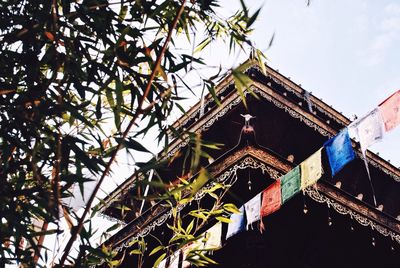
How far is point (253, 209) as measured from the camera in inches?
210

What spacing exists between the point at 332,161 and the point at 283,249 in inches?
61.4

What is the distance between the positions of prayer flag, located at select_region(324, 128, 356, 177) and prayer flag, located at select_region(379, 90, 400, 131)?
1.70 feet

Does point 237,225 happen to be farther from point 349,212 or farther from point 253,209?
point 349,212

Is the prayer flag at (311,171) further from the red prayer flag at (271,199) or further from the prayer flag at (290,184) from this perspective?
the red prayer flag at (271,199)

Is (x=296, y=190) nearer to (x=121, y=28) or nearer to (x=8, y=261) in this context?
(x=121, y=28)

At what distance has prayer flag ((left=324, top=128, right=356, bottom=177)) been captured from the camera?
5.18 meters

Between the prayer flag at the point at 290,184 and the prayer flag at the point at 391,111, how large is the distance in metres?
1.20

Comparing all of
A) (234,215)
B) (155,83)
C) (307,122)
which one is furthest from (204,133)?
(155,83)

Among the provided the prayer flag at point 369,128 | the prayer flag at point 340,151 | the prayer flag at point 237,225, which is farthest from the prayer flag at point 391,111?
the prayer flag at point 237,225

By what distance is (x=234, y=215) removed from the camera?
573cm

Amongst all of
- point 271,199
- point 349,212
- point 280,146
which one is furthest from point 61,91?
point 280,146

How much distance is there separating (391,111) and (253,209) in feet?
6.87

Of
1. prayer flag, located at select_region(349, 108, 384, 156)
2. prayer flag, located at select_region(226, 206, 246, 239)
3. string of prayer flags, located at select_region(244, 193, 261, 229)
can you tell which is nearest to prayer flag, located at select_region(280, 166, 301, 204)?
string of prayer flags, located at select_region(244, 193, 261, 229)

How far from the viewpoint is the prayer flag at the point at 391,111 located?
4.82 meters
